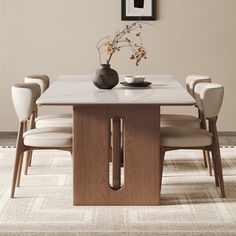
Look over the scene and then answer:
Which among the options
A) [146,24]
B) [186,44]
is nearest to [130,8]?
[146,24]

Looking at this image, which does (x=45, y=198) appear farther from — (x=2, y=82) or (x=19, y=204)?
(x=2, y=82)

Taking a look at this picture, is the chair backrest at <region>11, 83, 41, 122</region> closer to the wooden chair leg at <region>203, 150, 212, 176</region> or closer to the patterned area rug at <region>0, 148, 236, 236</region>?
the patterned area rug at <region>0, 148, 236, 236</region>

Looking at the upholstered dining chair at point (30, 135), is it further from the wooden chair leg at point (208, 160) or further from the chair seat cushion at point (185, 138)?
the wooden chair leg at point (208, 160)

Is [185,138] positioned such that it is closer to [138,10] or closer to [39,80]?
[39,80]

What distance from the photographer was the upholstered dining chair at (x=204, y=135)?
442 cm

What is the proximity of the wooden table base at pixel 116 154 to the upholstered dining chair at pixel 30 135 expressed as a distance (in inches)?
10.5

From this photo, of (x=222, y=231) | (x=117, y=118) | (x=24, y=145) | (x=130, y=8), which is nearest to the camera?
(x=222, y=231)

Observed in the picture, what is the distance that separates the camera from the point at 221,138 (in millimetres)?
6832

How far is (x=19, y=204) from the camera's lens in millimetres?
4371

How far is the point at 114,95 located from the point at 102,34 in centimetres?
255

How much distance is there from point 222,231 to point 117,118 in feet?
3.28

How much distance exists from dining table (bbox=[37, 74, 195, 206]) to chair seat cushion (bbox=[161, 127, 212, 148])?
0.55 feet

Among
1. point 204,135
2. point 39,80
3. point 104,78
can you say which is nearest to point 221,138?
point 39,80

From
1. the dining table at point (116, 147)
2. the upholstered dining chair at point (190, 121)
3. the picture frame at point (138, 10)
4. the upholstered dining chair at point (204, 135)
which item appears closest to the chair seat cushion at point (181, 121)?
the upholstered dining chair at point (190, 121)
